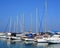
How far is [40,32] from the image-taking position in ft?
219

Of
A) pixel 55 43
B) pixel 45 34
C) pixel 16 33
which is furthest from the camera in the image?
pixel 16 33

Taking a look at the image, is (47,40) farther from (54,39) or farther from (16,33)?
(16,33)

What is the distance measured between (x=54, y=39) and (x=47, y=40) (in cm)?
199

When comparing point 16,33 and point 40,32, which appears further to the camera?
point 16,33

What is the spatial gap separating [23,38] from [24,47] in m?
18.2

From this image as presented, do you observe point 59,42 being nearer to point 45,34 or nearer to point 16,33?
point 45,34

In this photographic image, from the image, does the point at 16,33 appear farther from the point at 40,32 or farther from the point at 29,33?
the point at 40,32

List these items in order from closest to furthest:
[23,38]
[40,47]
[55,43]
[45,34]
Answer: [40,47] → [55,43] → [45,34] → [23,38]

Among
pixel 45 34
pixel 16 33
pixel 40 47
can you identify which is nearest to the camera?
pixel 40 47

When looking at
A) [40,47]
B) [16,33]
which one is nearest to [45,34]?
[40,47]

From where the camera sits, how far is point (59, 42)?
5409cm

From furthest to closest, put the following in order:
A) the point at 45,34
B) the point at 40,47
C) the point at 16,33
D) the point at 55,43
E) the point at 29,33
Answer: the point at 16,33, the point at 29,33, the point at 45,34, the point at 55,43, the point at 40,47

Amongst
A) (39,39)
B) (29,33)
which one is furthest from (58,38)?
(29,33)

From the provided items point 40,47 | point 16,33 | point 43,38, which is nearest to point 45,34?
point 43,38
